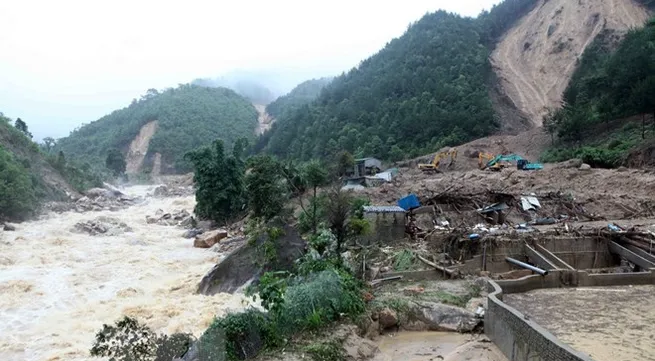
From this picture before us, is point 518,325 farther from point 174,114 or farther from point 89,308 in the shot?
point 174,114

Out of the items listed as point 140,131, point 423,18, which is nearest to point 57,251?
point 423,18

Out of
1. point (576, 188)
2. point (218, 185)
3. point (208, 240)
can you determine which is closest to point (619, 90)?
point (576, 188)

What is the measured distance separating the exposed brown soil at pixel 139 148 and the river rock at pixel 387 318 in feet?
240

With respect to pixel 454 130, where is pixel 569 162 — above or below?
below

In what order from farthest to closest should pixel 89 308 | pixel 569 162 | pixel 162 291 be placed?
pixel 569 162 → pixel 162 291 → pixel 89 308

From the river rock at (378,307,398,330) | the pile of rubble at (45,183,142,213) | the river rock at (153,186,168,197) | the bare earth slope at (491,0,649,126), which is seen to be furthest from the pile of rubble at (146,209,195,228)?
the bare earth slope at (491,0,649,126)

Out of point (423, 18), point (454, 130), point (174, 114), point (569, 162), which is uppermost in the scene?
point (423, 18)

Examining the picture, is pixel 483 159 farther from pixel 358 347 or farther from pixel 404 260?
pixel 358 347

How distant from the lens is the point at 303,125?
64188 millimetres

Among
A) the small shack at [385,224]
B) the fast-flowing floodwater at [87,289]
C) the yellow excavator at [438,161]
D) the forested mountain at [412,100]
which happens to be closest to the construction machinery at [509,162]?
the yellow excavator at [438,161]

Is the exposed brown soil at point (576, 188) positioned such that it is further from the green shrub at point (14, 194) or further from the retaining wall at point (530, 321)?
the green shrub at point (14, 194)

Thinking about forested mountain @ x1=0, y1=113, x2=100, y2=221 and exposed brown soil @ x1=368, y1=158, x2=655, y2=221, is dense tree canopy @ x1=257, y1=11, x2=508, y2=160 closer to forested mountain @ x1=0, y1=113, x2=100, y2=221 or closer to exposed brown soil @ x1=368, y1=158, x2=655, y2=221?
exposed brown soil @ x1=368, y1=158, x2=655, y2=221

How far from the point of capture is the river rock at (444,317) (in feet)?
29.0

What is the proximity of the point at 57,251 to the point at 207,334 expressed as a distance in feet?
49.3
